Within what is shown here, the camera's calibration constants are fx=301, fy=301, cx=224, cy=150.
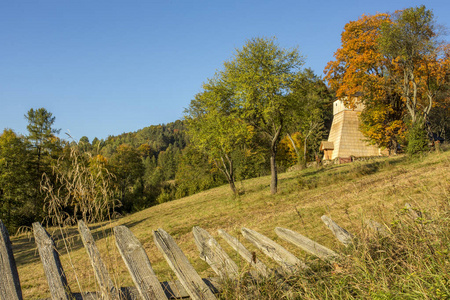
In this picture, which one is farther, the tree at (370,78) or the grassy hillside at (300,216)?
the tree at (370,78)

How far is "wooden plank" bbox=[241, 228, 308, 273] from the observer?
91.4 inches

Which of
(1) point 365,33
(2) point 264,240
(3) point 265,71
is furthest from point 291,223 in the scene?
(1) point 365,33

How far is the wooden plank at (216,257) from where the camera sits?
2.16 metres

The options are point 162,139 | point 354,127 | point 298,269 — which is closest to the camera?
point 298,269

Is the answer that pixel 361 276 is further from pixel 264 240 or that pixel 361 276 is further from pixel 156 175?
pixel 156 175

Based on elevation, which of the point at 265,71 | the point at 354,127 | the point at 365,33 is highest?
the point at 365,33

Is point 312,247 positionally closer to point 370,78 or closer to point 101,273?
point 101,273

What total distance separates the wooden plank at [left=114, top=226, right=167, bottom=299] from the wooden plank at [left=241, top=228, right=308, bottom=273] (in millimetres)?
953

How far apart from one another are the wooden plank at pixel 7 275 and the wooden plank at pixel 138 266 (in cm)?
57

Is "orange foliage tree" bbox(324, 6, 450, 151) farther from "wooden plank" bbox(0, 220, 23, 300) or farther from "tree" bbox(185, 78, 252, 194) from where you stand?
"wooden plank" bbox(0, 220, 23, 300)

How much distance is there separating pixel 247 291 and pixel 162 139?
420 ft

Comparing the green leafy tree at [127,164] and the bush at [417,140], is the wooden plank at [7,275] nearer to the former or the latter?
the bush at [417,140]

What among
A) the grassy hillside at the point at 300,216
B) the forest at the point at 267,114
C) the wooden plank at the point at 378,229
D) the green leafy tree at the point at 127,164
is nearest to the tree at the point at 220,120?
the forest at the point at 267,114

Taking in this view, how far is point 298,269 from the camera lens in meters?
2.29
